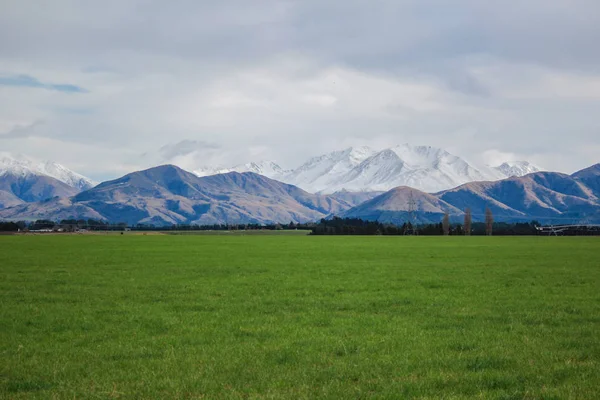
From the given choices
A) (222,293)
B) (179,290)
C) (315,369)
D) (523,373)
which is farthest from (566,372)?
(179,290)

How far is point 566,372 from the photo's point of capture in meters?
13.7

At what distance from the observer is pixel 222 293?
29609mm

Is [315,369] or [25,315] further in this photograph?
[25,315]

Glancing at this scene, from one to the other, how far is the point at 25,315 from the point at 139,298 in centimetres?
598

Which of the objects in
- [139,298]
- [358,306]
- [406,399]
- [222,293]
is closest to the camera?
[406,399]

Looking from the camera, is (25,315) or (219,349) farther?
(25,315)

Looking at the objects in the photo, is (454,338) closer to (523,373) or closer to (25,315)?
(523,373)

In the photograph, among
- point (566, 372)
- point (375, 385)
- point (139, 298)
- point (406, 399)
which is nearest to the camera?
point (406, 399)

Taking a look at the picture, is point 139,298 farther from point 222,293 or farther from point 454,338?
point 454,338

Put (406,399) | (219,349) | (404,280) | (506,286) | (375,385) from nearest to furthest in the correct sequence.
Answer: (406,399)
(375,385)
(219,349)
(506,286)
(404,280)

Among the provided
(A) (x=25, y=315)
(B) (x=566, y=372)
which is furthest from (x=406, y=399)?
(A) (x=25, y=315)

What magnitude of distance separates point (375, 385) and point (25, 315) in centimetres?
1570

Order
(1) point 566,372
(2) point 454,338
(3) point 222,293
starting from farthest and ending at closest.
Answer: (3) point 222,293, (2) point 454,338, (1) point 566,372

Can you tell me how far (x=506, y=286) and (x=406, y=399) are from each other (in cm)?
2333
